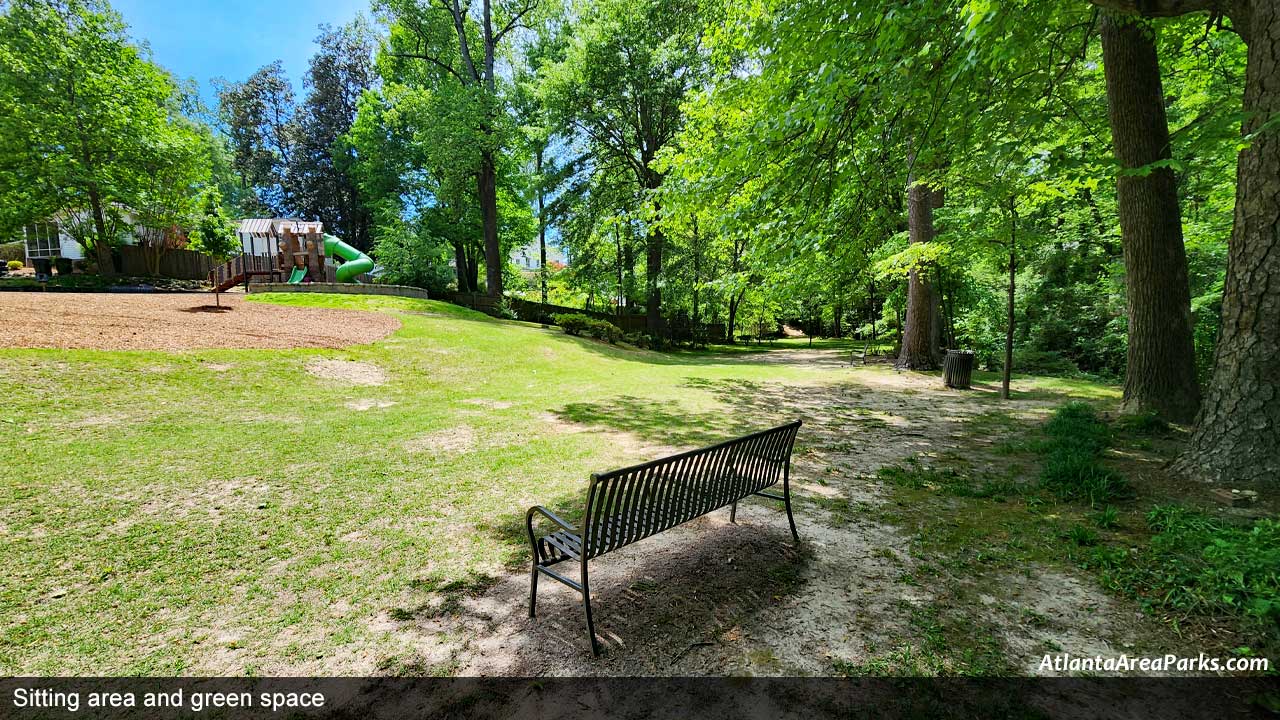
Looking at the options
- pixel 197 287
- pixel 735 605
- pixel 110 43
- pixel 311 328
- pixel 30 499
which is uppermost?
pixel 110 43

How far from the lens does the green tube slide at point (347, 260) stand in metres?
25.2

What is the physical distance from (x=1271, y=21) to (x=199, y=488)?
10.7 m

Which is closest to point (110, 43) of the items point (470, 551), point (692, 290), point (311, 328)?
point (311, 328)

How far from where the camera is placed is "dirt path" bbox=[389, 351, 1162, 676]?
2805 mm

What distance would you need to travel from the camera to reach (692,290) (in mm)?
26219

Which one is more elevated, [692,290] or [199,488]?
[692,290]

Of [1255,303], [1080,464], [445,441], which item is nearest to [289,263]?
[445,441]

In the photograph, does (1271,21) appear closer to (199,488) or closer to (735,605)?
(735,605)

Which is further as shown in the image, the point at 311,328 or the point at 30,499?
the point at 311,328

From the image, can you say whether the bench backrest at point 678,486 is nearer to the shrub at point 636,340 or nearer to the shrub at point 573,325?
the shrub at point 573,325

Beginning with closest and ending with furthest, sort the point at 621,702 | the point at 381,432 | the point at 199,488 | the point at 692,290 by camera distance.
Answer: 1. the point at 621,702
2. the point at 199,488
3. the point at 381,432
4. the point at 692,290

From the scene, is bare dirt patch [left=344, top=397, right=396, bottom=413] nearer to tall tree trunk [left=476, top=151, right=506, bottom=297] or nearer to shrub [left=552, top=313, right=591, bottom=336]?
shrub [left=552, top=313, right=591, bottom=336]

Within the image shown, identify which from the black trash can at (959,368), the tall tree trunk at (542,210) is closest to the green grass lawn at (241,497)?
the black trash can at (959,368)

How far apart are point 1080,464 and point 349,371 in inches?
488
